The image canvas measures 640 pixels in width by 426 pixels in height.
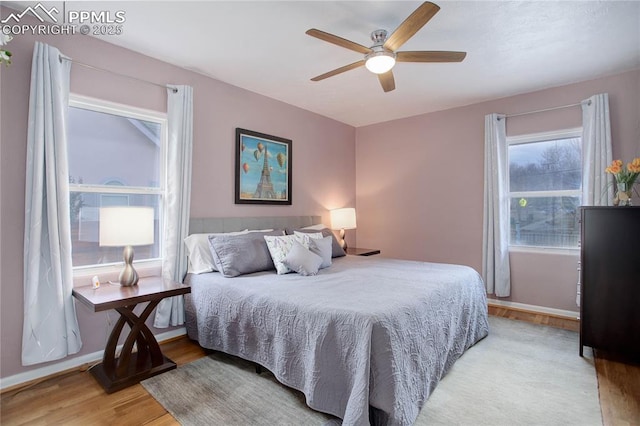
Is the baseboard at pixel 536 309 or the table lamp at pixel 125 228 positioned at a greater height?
the table lamp at pixel 125 228

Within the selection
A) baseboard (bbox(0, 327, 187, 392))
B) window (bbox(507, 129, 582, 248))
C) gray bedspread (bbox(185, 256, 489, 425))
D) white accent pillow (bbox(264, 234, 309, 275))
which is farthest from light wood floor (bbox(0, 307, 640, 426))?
window (bbox(507, 129, 582, 248))

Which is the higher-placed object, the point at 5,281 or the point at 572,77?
the point at 572,77

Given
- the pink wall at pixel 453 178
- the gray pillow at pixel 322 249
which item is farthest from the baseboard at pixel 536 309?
the gray pillow at pixel 322 249

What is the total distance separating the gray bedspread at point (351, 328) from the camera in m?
1.67

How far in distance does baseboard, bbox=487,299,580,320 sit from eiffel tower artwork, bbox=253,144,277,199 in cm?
312

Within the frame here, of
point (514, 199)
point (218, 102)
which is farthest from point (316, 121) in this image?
point (514, 199)

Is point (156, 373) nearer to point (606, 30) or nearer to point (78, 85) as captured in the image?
point (78, 85)

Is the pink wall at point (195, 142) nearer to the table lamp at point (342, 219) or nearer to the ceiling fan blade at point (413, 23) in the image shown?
the table lamp at point (342, 219)

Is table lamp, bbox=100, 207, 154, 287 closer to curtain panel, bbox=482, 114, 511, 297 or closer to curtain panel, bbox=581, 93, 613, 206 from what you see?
curtain panel, bbox=482, 114, 511, 297

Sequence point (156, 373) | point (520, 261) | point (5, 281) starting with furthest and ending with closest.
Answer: point (520, 261)
point (156, 373)
point (5, 281)

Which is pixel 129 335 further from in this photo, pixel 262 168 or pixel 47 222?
pixel 262 168

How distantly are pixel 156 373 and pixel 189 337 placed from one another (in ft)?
2.05

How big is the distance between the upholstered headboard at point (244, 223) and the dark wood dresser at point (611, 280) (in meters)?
2.94

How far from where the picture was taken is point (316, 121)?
4629mm
